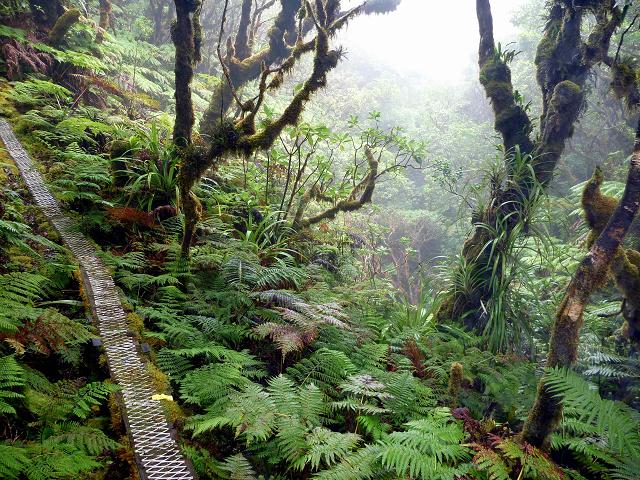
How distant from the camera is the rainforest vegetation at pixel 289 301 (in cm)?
205

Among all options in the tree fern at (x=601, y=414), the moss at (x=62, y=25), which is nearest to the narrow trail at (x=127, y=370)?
the tree fern at (x=601, y=414)

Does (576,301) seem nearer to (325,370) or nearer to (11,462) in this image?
(325,370)

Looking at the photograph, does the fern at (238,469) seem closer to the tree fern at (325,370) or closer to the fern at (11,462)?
the fern at (11,462)

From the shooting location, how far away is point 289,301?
3457mm

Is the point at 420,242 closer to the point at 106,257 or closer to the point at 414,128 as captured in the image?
the point at 414,128

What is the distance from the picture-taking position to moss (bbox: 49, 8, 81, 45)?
7.45 meters

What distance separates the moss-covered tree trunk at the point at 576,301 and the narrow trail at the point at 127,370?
6.14 feet

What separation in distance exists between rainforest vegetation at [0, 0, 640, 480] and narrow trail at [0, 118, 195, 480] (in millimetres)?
50

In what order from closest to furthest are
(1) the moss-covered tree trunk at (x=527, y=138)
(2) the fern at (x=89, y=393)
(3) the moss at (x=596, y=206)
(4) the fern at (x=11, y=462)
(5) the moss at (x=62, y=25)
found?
1. (4) the fern at (x=11, y=462)
2. (2) the fern at (x=89, y=393)
3. (3) the moss at (x=596, y=206)
4. (1) the moss-covered tree trunk at (x=527, y=138)
5. (5) the moss at (x=62, y=25)

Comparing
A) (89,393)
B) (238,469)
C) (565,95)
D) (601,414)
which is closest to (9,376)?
(89,393)

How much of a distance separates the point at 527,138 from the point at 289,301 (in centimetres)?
385

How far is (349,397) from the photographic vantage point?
255 centimetres

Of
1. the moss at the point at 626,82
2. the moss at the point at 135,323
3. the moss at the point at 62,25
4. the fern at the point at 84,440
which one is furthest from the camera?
the moss at the point at 62,25

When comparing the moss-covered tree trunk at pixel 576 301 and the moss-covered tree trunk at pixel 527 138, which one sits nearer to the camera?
the moss-covered tree trunk at pixel 576 301
